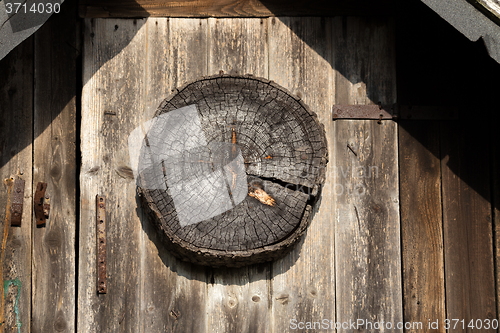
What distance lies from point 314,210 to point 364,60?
908 mm

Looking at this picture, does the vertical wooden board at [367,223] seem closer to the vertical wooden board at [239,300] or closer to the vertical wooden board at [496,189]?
the vertical wooden board at [239,300]

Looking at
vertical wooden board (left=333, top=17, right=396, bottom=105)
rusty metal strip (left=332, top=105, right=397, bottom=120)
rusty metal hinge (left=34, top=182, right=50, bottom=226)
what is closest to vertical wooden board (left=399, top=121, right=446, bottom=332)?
rusty metal strip (left=332, top=105, right=397, bottom=120)

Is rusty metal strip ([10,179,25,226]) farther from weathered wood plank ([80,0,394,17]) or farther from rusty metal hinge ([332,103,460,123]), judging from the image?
rusty metal hinge ([332,103,460,123])

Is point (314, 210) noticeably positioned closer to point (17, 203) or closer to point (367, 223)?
point (367, 223)

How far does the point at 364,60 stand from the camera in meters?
2.41

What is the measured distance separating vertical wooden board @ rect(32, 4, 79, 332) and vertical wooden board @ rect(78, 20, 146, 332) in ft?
0.27

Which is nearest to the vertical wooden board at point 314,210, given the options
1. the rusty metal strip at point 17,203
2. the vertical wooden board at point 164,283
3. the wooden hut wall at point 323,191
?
the wooden hut wall at point 323,191

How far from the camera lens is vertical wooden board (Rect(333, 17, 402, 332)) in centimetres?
227

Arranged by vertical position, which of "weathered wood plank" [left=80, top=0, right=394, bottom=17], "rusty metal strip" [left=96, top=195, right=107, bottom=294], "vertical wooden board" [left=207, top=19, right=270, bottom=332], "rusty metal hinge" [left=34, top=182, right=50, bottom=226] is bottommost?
"vertical wooden board" [left=207, top=19, right=270, bottom=332]

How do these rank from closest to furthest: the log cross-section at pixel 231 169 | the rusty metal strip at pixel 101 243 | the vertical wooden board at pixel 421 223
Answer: the log cross-section at pixel 231 169, the rusty metal strip at pixel 101 243, the vertical wooden board at pixel 421 223

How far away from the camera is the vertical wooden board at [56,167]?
2.20m

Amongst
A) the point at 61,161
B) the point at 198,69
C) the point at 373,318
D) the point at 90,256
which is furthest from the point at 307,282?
the point at 61,161

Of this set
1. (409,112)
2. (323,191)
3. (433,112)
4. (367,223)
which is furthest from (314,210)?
(433,112)

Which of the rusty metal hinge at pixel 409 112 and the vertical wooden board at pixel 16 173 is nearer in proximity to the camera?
the vertical wooden board at pixel 16 173
